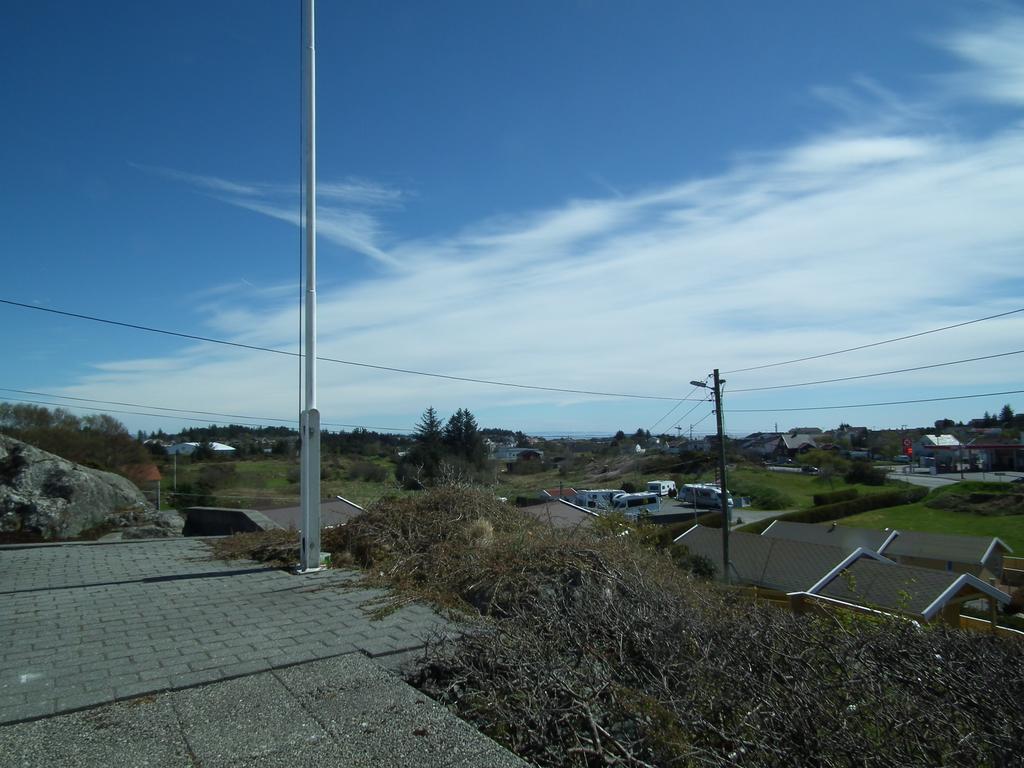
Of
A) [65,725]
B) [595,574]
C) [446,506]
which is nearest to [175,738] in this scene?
[65,725]

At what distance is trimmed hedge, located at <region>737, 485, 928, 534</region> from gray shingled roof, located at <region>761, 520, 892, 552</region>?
3.98m

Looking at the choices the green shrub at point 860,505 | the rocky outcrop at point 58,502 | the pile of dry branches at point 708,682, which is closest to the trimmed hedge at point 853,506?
the green shrub at point 860,505

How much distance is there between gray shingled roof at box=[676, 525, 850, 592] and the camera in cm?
1900

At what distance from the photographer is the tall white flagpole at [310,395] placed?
7410 mm

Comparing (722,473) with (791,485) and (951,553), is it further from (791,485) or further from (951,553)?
(791,485)

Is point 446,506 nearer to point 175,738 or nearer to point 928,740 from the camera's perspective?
point 175,738

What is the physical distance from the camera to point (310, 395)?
761 centimetres

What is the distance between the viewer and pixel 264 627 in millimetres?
5125

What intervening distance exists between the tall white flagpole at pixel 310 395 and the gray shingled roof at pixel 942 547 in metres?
26.5

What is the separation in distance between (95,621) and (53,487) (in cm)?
901

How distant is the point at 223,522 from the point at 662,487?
39.3 metres

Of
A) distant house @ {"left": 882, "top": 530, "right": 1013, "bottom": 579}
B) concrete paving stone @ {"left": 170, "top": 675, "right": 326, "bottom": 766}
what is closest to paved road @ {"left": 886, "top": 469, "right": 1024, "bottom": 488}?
distant house @ {"left": 882, "top": 530, "right": 1013, "bottom": 579}

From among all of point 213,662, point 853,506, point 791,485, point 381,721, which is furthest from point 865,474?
point 381,721

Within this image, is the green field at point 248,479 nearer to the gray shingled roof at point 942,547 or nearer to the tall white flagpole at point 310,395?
the tall white flagpole at point 310,395
